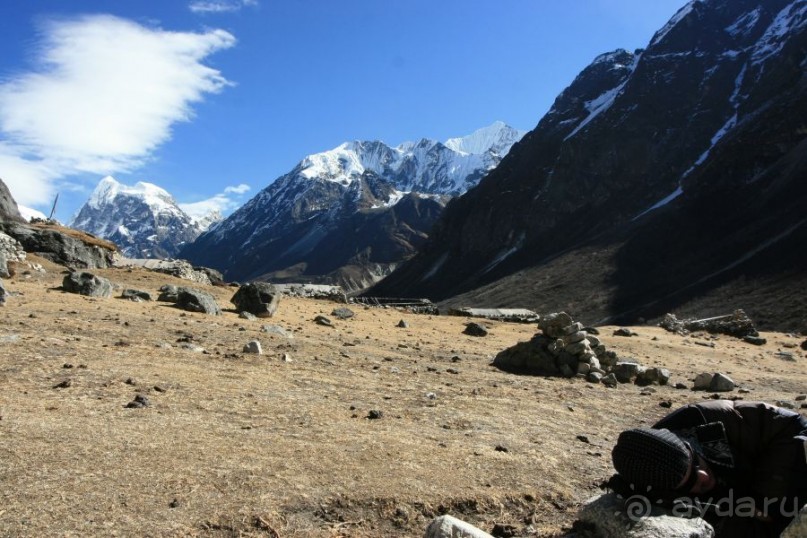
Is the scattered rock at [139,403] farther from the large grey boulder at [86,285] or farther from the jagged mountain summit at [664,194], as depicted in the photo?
the jagged mountain summit at [664,194]

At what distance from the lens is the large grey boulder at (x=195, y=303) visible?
781 inches

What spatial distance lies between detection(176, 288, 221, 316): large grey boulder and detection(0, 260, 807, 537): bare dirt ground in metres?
3.35

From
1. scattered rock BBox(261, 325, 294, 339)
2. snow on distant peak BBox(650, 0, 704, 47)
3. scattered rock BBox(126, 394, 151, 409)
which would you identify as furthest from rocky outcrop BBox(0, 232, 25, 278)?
snow on distant peak BBox(650, 0, 704, 47)

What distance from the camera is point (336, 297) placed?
134 feet

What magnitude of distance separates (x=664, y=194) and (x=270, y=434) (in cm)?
14060

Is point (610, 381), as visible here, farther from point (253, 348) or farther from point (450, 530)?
point (450, 530)

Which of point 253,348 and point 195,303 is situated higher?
point 195,303

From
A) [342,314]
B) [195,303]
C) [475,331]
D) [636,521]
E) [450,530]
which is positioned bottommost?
[450,530]

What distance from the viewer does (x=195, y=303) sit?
19906mm

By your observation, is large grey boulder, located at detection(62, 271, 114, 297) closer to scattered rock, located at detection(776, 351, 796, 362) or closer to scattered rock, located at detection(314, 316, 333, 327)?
scattered rock, located at detection(314, 316, 333, 327)

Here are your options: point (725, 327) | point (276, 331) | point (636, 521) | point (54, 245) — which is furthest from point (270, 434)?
point (725, 327)

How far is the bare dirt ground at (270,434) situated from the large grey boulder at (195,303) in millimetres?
3348

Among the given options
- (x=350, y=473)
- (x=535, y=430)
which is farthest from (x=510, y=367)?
(x=350, y=473)

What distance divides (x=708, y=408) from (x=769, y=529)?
914mm
